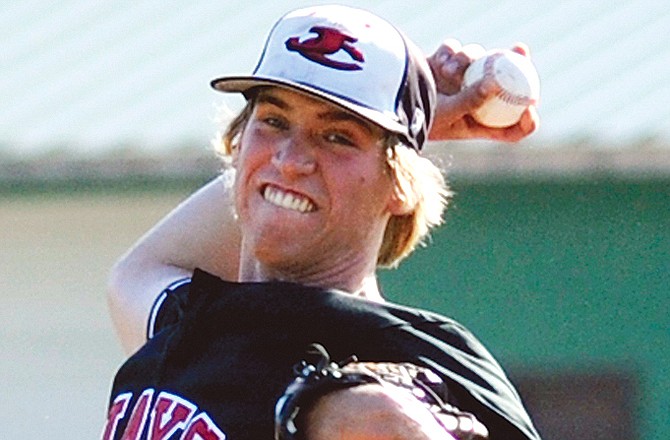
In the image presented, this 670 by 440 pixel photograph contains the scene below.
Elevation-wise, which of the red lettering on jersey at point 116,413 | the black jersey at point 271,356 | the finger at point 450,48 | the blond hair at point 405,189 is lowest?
the red lettering on jersey at point 116,413

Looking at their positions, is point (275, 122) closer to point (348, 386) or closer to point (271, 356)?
point (271, 356)

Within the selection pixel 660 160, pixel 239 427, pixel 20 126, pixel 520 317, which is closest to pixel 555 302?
pixel 520 317

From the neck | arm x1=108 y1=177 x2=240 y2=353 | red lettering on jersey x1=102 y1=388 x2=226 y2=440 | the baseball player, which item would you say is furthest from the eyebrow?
arm x1=108 y1=177 x2=240 y2=353

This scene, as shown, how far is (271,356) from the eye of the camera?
2916mm

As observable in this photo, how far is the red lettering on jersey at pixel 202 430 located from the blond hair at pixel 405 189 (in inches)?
20.0

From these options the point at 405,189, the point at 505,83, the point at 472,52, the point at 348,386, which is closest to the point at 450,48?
the point at 472,52

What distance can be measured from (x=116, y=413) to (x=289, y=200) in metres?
0.42

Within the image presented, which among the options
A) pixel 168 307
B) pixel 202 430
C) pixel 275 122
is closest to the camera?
pixel 202 430

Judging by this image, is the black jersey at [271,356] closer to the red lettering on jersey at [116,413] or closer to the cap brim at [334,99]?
the red lettering on jersey at [116,413]

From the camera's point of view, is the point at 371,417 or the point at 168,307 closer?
the point at 371,417

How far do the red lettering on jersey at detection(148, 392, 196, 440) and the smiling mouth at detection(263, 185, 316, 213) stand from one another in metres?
0.34

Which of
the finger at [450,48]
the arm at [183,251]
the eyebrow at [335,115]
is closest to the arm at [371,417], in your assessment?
the eyebrow at [335,115]

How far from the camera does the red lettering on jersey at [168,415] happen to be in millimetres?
2949

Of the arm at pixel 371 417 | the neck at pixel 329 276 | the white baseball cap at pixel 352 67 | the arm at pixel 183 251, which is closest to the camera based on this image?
the arm at pixel 371 417
